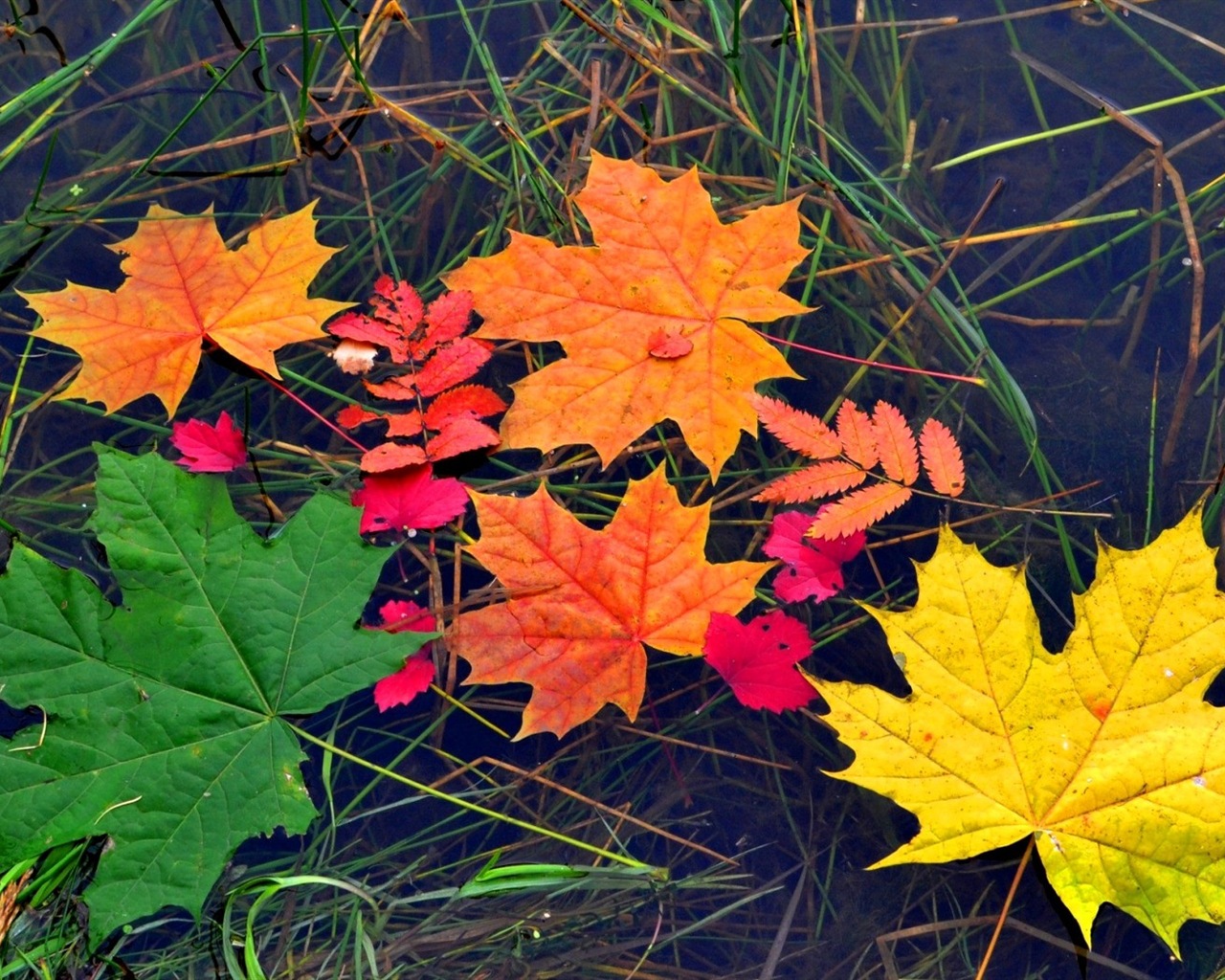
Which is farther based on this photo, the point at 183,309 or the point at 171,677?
the point at 183,309

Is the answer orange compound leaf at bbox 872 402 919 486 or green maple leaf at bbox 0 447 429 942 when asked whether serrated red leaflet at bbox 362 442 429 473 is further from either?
orange compound leaf at bbox 872 402 919 486

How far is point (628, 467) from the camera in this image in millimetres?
2117

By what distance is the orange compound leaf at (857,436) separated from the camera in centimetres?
186

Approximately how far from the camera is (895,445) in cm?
187

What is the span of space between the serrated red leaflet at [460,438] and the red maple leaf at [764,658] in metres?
0.54

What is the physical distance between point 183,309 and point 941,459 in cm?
147

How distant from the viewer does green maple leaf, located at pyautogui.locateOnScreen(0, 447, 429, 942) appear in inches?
64.9

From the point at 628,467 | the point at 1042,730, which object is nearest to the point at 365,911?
the point at 628,467

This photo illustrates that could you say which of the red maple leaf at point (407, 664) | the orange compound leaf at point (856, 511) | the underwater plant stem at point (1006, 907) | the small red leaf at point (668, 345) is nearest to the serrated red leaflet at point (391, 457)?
the red maple leaf at point (407, 664)

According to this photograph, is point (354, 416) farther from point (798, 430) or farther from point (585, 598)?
point (798, 430)

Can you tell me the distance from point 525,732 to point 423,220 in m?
1.17

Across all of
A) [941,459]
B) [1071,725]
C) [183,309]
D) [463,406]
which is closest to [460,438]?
[463,406]

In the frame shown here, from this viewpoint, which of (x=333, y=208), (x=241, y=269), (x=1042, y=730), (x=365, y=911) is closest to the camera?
(x=1042, y=730)

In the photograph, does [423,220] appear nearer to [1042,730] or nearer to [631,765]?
[631,765]
